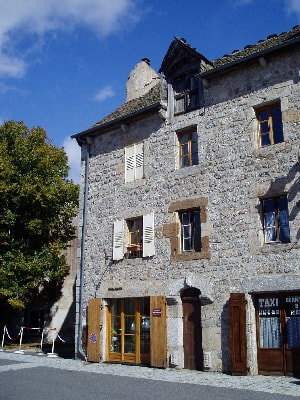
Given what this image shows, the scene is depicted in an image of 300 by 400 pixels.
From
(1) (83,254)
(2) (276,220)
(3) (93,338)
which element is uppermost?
(2) (276,220)

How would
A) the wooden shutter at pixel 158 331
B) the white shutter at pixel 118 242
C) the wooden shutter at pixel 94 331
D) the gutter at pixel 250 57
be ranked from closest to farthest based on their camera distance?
the gutter at pixel 250 57 → the wooden shutter at pixel 158 331 → the wooden shutter at pixel 94 331 → the white shutter at pixel 118 242

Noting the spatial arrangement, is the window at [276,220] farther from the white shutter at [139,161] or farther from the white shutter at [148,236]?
the white shutter at [139,161]

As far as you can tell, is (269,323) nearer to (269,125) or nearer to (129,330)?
(129,330)

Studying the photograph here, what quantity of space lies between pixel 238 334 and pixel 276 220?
9.41 ft

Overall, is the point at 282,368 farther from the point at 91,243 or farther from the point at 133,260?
the point at 91,243

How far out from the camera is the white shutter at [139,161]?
13852 mm

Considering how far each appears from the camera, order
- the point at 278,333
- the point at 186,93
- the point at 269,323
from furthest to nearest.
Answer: the point at 186,93 → the point at 269,323 → the point at 278,333

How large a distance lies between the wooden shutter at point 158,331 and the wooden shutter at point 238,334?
2.09 meters

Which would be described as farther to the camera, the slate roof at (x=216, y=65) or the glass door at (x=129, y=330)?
the glass door at (x=129, y=330)

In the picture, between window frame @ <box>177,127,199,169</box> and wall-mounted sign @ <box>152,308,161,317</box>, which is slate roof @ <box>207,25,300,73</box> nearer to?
window frame @ <box>177,127,199,169</box>

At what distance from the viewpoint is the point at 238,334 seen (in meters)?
10.5

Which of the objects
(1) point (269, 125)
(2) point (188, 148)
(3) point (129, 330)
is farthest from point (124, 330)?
(1) point (269, 125)

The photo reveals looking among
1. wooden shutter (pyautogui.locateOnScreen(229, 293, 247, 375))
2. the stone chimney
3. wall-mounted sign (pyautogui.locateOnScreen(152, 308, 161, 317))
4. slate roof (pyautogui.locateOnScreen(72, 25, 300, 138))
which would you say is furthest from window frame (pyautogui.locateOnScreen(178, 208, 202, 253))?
the stone chimney

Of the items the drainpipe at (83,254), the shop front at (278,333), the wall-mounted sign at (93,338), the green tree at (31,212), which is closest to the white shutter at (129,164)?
the drainpipe at (83,254)
